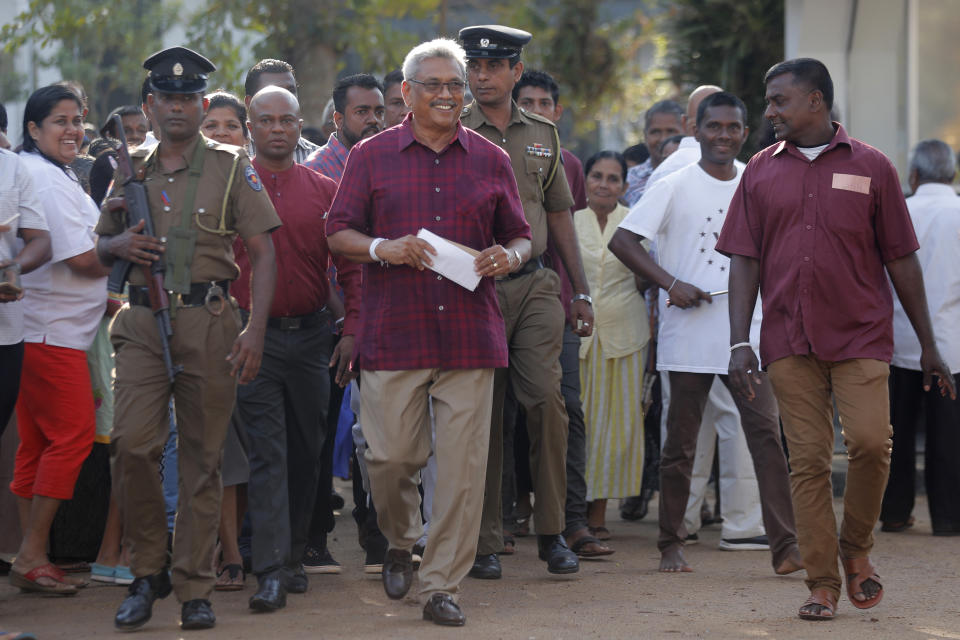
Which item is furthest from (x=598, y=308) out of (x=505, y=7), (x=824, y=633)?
(x=505, y=7)

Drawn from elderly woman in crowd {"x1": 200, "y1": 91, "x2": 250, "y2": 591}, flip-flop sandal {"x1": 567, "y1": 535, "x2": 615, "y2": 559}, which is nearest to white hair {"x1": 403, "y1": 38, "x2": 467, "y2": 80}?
elderly woman in crowd {"x1": 200, "y1": 91, "x2": 250, "y2": 591}

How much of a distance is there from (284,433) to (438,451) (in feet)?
3.01

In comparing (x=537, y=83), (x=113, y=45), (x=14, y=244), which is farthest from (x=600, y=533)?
(x=113, y=45)

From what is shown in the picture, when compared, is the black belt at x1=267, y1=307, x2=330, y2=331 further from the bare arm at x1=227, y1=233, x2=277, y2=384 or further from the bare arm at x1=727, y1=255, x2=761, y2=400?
the bare arm at x1=727, y1=255, x2=761, y2=400

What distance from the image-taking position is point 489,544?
7383 millimetres

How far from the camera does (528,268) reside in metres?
7.43

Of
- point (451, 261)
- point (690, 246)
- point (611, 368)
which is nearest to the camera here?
point (451, 261)

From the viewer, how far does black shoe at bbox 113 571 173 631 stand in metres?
6.01

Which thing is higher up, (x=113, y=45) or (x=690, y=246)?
(x=113, y=45)

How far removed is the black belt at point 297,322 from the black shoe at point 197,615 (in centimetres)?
136

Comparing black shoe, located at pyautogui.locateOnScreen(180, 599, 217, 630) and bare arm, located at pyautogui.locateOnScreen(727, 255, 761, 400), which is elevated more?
bare arm, located at pyautogui.locateOnScreen(727, 255, 761, 400)

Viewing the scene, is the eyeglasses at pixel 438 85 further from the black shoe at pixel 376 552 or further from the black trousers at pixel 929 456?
the black trousers at pixel 929 456

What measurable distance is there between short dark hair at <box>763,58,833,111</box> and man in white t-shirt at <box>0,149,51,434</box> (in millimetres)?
3379

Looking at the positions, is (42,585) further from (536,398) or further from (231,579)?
(536,398)
